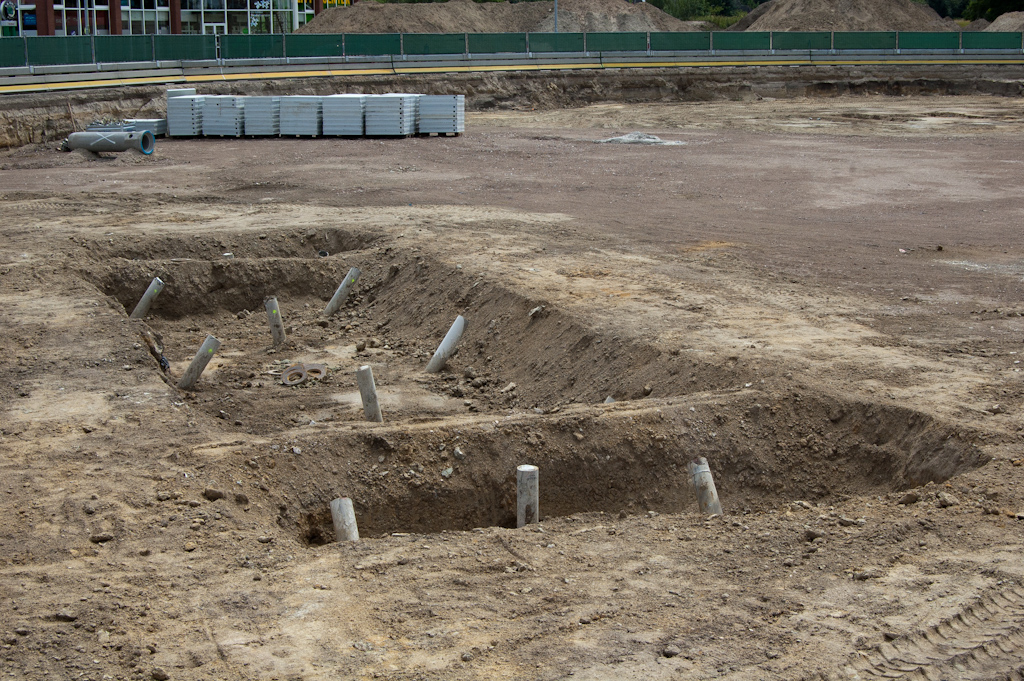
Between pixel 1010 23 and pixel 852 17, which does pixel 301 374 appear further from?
pixel 1010 23

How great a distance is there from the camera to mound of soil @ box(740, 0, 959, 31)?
5531 cm

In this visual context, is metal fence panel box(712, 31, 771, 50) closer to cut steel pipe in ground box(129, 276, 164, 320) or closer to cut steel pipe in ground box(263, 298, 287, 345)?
cut steel pipe in ground box(263, 298, 287, 345)

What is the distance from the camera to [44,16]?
4900 centimetres

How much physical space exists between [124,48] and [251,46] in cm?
585

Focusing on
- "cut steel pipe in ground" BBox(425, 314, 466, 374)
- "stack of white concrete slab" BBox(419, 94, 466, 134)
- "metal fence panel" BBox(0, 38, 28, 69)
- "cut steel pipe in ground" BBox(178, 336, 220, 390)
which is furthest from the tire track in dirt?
"metal fence panel" BBox(0, 38, 28, 69)

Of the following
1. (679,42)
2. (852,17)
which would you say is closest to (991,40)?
(852,17)

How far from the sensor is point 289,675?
4.98 metres

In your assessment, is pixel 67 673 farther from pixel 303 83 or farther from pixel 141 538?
pixel 303 83

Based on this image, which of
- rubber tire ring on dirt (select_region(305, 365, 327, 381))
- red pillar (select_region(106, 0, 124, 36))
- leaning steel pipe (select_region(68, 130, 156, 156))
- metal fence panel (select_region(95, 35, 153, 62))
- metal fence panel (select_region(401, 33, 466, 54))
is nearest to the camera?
rubber tire ring on dirt (select_region(305, 365, 327, 381))

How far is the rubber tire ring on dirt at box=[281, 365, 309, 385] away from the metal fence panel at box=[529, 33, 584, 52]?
34.7 metres

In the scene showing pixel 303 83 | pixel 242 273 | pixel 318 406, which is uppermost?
pixel 303 83

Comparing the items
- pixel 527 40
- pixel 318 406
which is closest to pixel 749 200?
pixel 318 406

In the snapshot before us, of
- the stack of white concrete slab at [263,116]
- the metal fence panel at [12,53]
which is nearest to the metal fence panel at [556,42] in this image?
the stack of white concrete slab at [263,116]

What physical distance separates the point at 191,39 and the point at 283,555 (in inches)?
1292
